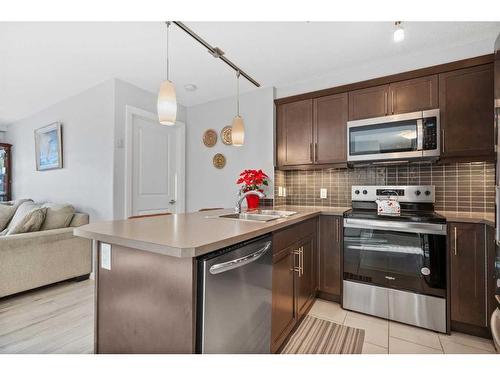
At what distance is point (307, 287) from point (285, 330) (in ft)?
1.74

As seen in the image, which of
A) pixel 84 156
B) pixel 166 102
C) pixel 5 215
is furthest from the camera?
pixel 5 215

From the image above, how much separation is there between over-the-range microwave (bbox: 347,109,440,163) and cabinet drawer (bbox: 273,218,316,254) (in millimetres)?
832

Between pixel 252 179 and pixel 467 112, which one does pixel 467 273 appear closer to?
pixel 467 112

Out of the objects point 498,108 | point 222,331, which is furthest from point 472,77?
point 222,331

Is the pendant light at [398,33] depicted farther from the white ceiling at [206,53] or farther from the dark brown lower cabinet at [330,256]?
the dark brown lower cabinet at [330,256]

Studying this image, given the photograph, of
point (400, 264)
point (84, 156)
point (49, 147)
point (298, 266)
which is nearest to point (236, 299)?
point (298, 266)

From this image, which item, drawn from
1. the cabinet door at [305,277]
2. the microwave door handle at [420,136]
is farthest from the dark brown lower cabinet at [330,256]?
the microwave door handle at [420,136]

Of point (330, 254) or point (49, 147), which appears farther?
point (49, 147)

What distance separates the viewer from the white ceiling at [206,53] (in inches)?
75.5

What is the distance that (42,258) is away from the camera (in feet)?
8.41

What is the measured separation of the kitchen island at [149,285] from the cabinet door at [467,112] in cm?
190

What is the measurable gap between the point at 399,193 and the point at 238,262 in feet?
6.52

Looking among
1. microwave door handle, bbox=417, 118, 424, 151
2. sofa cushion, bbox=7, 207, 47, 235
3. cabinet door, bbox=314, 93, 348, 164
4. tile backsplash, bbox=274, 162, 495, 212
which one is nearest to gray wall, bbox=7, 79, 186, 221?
sofa cushion, bbox=7, 207, 47, 235
